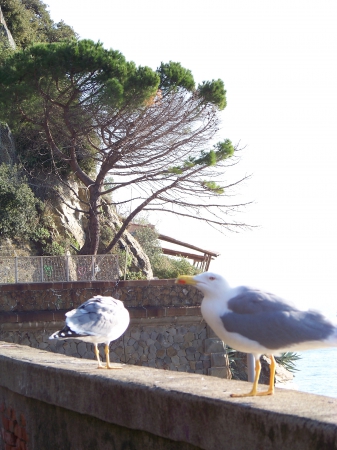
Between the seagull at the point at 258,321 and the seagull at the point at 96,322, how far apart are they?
6.62ft

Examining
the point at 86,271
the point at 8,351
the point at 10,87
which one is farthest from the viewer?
the point at 10,87

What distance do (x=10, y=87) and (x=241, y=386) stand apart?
20180 mm

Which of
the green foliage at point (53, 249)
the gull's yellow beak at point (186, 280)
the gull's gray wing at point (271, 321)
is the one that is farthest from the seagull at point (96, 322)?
the green foliage at point (53, 249)

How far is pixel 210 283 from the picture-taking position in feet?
9.40

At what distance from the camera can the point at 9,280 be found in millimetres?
17062

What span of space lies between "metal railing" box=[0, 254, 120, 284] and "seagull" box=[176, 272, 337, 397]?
579 inches

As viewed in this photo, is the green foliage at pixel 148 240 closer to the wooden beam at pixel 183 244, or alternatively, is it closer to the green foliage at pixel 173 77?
the wooden beam at pixel 183 244

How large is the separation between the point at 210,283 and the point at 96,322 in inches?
84.8

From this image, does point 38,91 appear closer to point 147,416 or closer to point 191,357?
point 191,357

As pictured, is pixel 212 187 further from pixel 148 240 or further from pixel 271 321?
pixel 271 321

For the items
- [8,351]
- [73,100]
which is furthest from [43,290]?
[73,100]

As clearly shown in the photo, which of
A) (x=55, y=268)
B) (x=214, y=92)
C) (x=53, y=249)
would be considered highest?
(x=214, y=92)

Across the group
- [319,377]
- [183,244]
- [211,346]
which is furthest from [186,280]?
[183,244]

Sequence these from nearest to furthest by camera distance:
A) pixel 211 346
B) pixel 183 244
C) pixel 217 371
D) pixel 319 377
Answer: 1. pixel 217 371
2. pixel 211 346
3. pixel 319 377
4. pixel 183 244
